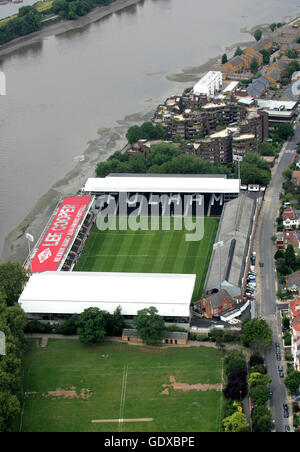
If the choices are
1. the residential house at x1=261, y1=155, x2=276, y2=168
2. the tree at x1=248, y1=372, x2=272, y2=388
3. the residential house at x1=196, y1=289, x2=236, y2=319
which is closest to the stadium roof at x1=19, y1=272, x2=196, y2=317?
the residential house at x1=196, y1=289, x2=236, y2=319

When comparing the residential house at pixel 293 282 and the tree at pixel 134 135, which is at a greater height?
the tree at pixel 134 135

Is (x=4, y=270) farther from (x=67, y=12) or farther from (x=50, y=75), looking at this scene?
(x=67, y=12)

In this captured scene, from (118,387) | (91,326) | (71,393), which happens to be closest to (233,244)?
(91,326)

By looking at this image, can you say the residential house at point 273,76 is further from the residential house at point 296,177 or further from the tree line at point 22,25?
the tree line at point 22,25

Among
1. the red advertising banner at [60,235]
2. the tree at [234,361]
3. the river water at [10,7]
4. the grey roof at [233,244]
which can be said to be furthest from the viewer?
the river water at [10,7]

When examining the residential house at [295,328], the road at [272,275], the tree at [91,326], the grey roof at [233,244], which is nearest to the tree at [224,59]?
the road at [272,275]

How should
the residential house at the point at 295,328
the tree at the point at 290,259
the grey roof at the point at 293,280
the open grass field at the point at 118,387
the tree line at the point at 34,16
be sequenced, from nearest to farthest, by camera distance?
1. the open grass field at the point at 118,387
2. the residential house at the point at 295,328
3. the grey roof at the point at 293,280
4. the tree at the point at 290,259
5. the tree line at the point at 34,16

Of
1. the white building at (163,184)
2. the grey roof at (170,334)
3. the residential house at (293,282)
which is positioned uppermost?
the white building at (163,184)
